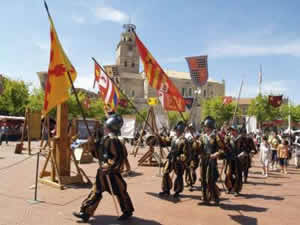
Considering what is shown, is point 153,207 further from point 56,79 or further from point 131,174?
point 131,174

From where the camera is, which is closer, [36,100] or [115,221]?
[115,221]

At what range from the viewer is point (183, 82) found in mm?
92375

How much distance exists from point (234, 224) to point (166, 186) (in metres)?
2.35

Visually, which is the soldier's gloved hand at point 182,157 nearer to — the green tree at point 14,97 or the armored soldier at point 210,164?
the armored soldier at point 210,164

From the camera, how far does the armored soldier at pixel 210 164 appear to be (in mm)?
6496

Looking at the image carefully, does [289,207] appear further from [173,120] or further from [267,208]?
[173,120]

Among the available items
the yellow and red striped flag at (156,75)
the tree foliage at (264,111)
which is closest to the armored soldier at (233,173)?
the yellow and red striped flag at (156,75)

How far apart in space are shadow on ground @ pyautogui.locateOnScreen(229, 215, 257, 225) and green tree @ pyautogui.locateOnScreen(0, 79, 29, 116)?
37.0 m

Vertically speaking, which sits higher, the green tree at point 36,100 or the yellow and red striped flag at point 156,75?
the green tree at point 36,100

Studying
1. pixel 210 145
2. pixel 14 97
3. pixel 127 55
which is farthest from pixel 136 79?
pixel 210 145

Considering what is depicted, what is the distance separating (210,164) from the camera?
653 cm

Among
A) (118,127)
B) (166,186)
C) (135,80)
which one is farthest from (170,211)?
(135,80)

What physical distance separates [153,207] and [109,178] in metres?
1.73

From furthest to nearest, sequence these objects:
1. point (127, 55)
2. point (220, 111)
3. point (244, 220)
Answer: point (127, 55) < point (220, 111) < point (244, 220)
